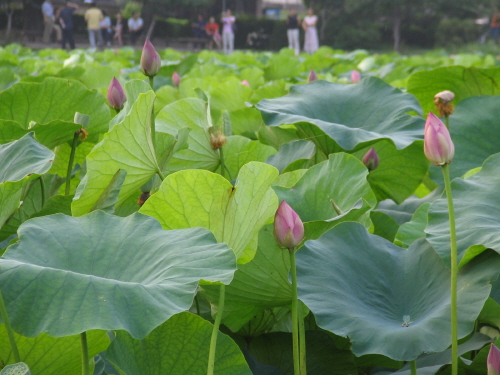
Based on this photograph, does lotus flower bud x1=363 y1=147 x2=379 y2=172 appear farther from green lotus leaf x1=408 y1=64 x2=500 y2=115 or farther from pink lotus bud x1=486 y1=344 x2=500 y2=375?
pink lotus bud x1=486 y1=344 x2=500 y2=375

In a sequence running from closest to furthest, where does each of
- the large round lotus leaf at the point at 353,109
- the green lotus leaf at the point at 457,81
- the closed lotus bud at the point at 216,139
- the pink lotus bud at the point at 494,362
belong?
the pink lotus bud at the point at 494,362 → the closed lotus bud at the point at 216,139 → the large round lotus leaf at the point at 353,109 → the green lotus leaf at the point at 457,81

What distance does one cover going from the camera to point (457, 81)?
4.66 ft

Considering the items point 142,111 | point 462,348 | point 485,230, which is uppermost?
point 142,111

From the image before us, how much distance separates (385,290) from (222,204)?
23cm

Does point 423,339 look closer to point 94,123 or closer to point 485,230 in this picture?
point 485,230

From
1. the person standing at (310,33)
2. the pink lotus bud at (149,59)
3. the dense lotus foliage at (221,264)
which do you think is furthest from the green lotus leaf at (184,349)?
the person standing at (310,33)

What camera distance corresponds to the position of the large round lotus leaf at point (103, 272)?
1.71ft

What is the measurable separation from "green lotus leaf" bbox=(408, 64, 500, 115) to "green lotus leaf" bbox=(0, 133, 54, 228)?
970 mm

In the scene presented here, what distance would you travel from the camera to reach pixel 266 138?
4.24ft

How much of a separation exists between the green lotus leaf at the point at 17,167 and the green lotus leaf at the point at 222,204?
5.3 inches

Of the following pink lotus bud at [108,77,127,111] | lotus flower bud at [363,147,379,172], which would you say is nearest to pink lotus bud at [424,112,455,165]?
lotus flower bud at [363,147,379,172]

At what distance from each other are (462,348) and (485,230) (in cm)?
14

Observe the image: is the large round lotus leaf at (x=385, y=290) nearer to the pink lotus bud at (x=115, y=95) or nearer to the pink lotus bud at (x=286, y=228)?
the pink lotus bud at (x=286, y=228)

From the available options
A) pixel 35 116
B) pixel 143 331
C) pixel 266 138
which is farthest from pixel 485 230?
pixel 35 116
